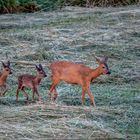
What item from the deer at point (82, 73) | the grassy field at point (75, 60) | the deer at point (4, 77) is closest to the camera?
the grassy field at point (75, 60)

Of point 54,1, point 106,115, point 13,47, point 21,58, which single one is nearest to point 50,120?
point 106,115

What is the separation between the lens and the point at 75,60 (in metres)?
12.7

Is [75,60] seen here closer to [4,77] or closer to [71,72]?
[4,77]

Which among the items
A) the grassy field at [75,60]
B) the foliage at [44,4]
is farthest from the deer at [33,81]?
the foliage at [44,4]

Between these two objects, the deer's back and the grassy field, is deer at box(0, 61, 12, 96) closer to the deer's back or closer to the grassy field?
the grassy field

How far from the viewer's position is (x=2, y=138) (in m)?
7.44

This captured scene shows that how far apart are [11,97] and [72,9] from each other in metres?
9.52

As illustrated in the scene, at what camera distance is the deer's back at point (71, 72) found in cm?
916

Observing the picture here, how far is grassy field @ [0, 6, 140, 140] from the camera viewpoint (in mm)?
7895

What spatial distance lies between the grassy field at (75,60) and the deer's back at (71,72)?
35cm

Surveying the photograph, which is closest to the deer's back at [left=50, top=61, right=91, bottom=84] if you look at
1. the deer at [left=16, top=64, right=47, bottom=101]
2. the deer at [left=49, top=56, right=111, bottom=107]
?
the deer at [left=49, top=56, right=111, bottom=107]

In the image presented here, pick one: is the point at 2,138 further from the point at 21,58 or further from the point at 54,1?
the point at 54,1

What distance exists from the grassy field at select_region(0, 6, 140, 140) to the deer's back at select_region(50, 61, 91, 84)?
35 centimetres

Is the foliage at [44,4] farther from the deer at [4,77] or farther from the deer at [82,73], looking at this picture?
the deer at [82,73]
